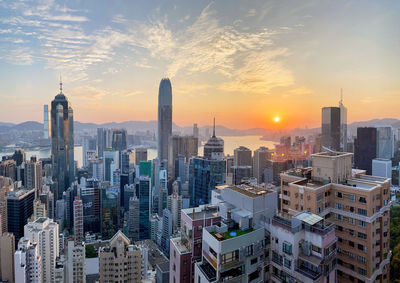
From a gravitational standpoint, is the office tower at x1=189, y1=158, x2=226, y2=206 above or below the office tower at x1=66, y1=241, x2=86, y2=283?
above

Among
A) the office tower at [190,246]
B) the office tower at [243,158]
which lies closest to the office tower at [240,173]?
the office tower at [243,158]

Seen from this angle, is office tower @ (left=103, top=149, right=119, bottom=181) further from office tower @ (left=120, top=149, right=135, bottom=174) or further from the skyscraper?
the skyscraper

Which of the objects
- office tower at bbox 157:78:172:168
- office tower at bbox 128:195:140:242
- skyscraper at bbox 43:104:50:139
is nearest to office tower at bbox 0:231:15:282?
office tower at bbox 128:195:140:242

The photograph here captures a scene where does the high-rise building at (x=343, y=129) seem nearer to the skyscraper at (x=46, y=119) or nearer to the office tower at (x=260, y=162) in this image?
the office tower at (x=260, y=162)

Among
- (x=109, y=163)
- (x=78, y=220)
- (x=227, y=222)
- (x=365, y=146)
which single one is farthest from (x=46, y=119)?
(x=365, y=146)

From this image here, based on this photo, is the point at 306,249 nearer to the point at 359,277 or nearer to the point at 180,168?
the point at 359,277

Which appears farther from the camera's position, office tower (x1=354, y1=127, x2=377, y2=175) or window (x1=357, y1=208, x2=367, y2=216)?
office tower (x1=354, y1=127, x2=377, y2=175)
